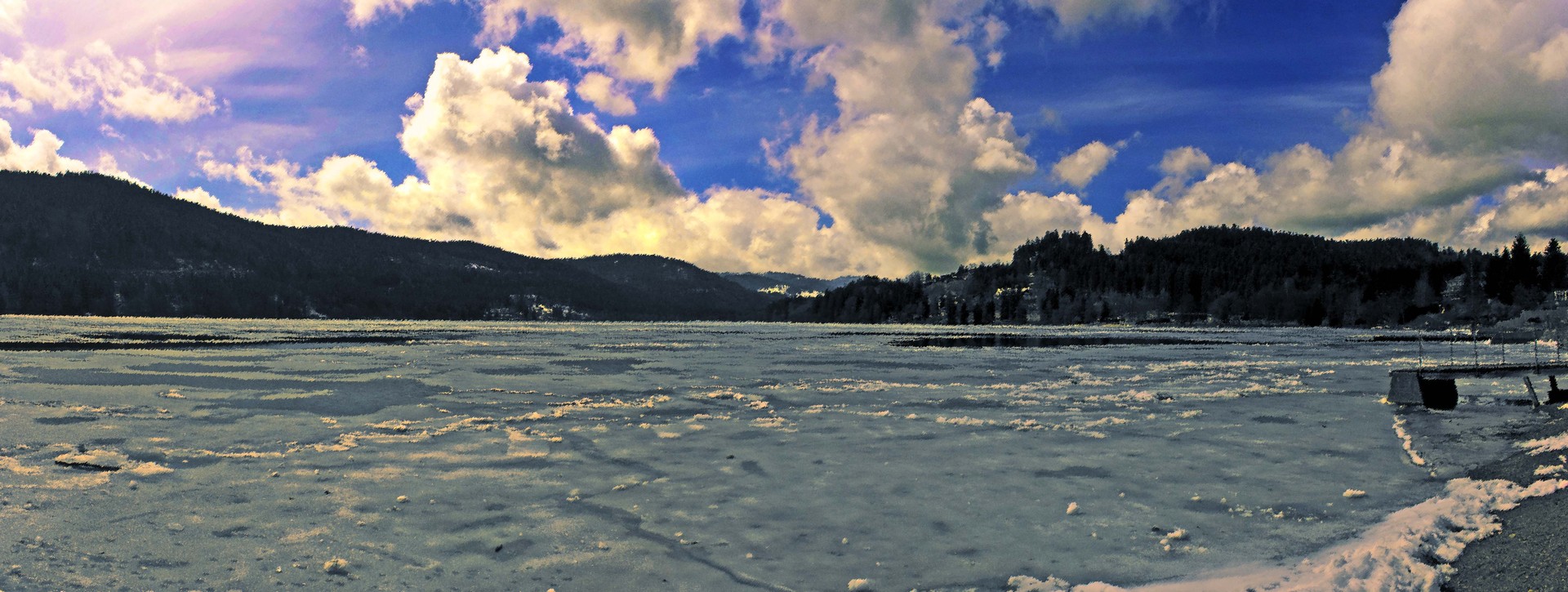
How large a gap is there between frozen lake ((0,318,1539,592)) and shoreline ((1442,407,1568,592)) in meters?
1.37

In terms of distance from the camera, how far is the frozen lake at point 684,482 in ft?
28.6

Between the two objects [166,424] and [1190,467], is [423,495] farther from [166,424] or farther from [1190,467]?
[1190,467]

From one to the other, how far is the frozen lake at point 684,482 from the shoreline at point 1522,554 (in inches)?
53.9

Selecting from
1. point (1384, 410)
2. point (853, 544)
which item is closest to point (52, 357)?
point (853, 544)

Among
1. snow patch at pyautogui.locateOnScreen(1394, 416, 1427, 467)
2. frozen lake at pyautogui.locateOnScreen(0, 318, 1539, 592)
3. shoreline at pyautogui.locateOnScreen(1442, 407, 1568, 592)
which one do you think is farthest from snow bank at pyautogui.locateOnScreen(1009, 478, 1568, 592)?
snow patch at pyautogui.locateOnScreen(1394, 416, 1427, 467)

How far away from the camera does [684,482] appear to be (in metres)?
12.9

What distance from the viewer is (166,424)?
18.0m

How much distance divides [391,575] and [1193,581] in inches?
337

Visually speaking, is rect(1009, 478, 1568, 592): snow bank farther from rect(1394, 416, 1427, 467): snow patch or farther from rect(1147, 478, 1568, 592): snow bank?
rect(1394, 416, 1427, 467): snow patch

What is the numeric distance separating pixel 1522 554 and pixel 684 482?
1069cm

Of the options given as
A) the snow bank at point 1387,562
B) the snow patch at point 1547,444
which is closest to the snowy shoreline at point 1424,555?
the snow bank at point 1387,562

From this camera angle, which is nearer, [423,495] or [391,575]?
[391,575]

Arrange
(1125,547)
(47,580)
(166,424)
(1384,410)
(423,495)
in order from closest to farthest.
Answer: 1. (47,580)
2. (1125,547)
3. (423,495)
4. (166,424)
5. (1384,410)

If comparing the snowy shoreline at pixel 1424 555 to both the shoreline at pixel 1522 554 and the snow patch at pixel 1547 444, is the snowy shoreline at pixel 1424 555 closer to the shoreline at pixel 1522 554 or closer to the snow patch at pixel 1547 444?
the shoreline at pixel 1522 554
